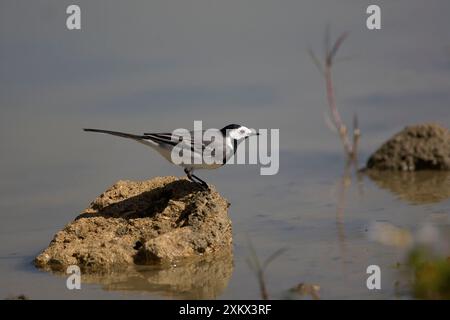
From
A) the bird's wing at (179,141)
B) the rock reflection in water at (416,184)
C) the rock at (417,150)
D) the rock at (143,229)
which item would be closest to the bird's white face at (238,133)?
the bird's wing at (179,141)

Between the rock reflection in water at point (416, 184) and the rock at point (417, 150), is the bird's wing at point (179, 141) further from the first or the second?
the rock at point (417, 150)

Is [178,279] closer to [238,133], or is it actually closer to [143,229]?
[143,229]

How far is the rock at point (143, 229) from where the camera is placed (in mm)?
8664

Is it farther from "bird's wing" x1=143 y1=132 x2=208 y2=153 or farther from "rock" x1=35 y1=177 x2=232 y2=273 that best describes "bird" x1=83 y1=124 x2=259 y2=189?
"rock" x1=35 y1=177 x2=232 y2=273

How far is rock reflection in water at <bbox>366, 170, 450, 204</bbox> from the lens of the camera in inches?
428

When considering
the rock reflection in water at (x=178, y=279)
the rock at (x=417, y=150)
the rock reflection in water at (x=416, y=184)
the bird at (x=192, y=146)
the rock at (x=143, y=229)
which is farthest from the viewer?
the rock at (x=417, y=150)

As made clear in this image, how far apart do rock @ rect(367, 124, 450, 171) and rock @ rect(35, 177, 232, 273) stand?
361 cm

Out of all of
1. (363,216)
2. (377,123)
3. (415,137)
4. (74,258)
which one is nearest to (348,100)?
(377,123)

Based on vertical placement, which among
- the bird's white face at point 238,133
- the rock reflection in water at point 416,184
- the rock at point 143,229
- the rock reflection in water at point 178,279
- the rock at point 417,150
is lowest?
the rock reflection in water at point 178,279

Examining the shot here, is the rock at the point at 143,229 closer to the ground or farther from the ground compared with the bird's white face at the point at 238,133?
closer to the ground

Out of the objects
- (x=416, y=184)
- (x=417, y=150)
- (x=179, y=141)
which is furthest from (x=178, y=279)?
(x=417, y=150)

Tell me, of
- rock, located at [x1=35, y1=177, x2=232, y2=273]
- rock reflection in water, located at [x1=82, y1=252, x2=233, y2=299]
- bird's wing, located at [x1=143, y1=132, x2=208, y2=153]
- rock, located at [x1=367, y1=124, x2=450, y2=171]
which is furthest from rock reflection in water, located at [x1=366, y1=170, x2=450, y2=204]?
rock reflection in water, located at [x1=82, y1=252, x2=233, y2=299]

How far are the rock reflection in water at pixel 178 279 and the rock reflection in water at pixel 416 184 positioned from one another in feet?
10.2
